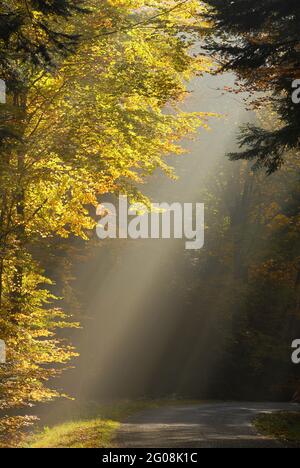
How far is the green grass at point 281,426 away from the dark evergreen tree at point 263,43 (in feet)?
20.6

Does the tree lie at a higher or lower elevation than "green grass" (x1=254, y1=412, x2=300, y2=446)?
higher

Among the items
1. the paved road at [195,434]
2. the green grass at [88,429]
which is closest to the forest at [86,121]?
the green grass at [88,429]

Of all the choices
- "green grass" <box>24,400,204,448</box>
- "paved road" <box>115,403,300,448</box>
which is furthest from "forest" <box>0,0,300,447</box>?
"paved road" <box>115,403,300,448</box>

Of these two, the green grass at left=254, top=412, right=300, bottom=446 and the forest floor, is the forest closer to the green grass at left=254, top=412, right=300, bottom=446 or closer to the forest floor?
the forest floor

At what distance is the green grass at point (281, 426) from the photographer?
14.2 m

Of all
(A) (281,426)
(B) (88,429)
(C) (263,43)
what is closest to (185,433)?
(B) (88,429)

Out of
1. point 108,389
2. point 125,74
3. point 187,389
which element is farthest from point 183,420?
point 187,389

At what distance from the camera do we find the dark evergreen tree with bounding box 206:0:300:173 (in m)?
13.8

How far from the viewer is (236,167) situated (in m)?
44.5

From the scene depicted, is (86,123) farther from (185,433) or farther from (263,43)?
(185,433)

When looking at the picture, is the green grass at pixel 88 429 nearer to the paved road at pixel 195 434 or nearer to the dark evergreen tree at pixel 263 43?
the paved road at pixel 195 434

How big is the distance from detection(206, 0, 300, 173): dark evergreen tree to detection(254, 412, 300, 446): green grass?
20.6ft
